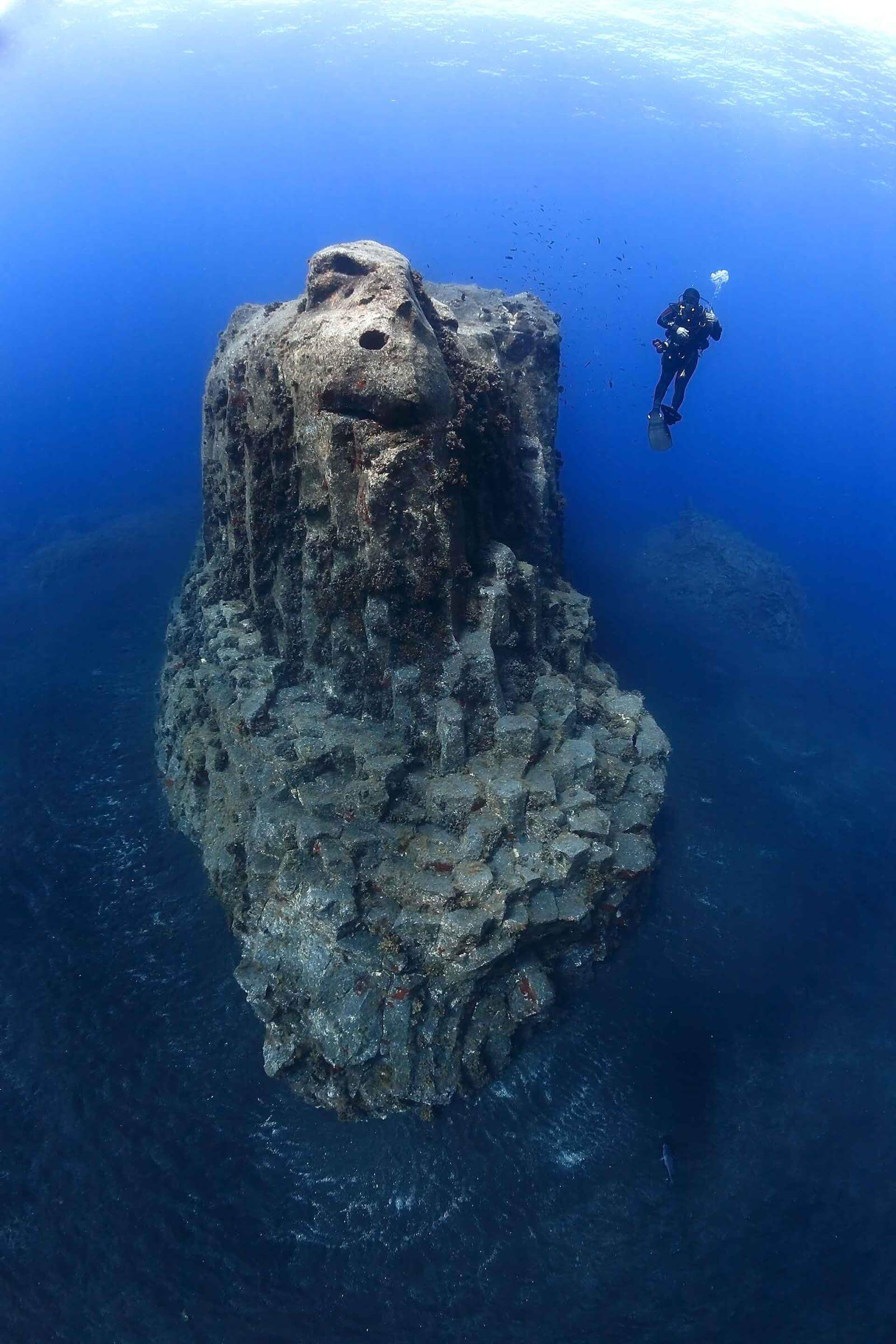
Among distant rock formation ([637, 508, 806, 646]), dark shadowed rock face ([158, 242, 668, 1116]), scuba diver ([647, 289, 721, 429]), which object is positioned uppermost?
scuba diver ([647, 289, 721, 429])

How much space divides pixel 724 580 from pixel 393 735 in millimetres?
15404

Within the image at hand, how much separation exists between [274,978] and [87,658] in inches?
359

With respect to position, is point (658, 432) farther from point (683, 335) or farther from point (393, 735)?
point (393, 735)

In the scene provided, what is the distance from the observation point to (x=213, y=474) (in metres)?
11.3

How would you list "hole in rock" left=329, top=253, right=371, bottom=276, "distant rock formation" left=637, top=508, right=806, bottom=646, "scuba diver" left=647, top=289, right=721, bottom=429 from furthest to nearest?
"distant rock formation" left=637, top=508, right=806, bottom=646 < "scuba diver" left=647, top=289, right=721, bottom=429 < "hole in rock" left=329, top=253, right=371, bottom=276

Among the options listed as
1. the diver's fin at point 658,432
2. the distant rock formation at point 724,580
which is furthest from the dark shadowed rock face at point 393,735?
the distant rock formation at point 724,580

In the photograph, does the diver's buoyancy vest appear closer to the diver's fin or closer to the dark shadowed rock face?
the diver's fin

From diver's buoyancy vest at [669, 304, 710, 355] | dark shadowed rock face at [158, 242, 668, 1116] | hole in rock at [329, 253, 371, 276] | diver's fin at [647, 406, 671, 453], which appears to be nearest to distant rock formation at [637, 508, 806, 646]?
diver's fin at [647, 406, 671, 453]

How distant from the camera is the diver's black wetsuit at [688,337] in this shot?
537 inches

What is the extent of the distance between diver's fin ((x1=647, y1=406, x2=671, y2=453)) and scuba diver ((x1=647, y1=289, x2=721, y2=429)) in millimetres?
42

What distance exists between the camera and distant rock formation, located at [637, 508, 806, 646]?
1827cm

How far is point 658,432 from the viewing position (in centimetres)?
1411

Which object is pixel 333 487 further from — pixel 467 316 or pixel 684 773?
pixel 684 773

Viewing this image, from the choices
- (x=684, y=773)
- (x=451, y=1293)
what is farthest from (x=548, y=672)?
(x=451, y=1293)
